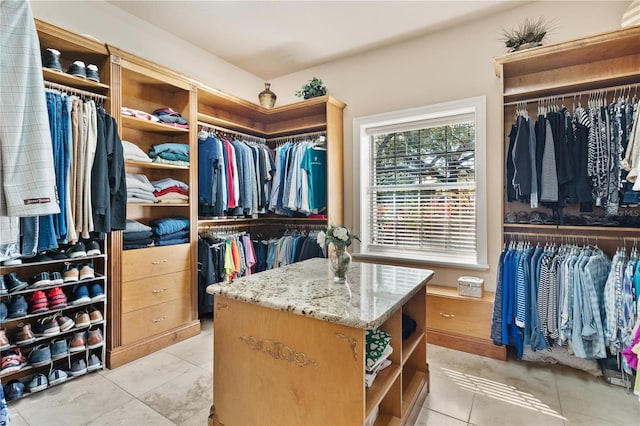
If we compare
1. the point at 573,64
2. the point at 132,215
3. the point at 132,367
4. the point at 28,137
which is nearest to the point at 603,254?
the point at 573,64

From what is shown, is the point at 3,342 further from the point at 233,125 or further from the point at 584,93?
the point at 584,93

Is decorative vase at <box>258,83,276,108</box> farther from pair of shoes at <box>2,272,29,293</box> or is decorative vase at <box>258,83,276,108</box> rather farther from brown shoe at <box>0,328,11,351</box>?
brown shoe at <box>0,328,11,351</box>

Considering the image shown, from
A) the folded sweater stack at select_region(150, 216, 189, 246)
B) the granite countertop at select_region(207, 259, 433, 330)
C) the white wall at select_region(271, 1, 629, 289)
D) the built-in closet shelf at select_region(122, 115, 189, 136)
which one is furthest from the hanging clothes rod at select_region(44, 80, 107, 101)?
the white wall at select_region(271, 1, 629, 289)

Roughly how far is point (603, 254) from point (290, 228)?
304 cm

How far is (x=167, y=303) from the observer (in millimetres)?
2783

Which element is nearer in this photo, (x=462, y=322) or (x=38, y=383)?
(x=38, y=383)

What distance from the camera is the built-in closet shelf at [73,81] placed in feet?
6.97

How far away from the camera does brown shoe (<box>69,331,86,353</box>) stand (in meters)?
2.21

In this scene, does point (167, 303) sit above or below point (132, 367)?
above

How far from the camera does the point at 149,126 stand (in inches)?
110

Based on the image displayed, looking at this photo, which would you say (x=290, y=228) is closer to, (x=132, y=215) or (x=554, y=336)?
(x=132, y=215)

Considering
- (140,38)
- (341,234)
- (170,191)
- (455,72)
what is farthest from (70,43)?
(455,72)

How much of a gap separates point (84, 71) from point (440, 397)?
130 inches

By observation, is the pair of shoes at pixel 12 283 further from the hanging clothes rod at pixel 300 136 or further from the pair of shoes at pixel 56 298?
the hanging clothes rod at pixel 300 136
